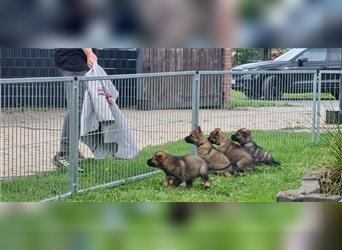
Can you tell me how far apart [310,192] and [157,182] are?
129 centimetres

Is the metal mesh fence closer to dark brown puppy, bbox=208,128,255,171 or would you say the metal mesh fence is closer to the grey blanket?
the grey blanket

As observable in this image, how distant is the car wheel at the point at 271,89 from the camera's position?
6934 mm

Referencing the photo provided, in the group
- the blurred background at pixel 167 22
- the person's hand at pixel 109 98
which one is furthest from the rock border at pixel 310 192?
the blurred background at pixel 167 22

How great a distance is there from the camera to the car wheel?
6934 millimetres

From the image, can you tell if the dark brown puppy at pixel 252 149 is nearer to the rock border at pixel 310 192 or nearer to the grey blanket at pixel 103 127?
the rock border at pixel 310 192

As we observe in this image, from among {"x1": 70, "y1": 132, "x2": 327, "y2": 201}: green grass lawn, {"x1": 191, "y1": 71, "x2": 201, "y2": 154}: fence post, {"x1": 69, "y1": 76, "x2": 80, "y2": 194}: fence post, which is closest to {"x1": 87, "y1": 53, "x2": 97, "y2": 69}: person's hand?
{"x1": 69, "y1": 76, "x2": 80, "y2": 194}: fence post

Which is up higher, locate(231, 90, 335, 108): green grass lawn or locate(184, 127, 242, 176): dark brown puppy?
locate(231, 90, 335, 108): green grass lawn

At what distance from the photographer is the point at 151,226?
1947mm

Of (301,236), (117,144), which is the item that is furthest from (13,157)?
(301,236)

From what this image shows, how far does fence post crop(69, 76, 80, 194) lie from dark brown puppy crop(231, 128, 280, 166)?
133 centimetres

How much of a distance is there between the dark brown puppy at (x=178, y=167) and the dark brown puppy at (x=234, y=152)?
0.46 m

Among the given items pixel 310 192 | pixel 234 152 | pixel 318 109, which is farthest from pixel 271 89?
pixel 310 192

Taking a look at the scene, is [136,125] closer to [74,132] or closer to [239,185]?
[74,132]

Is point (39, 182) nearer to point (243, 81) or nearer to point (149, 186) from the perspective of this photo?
point (149, 186)
